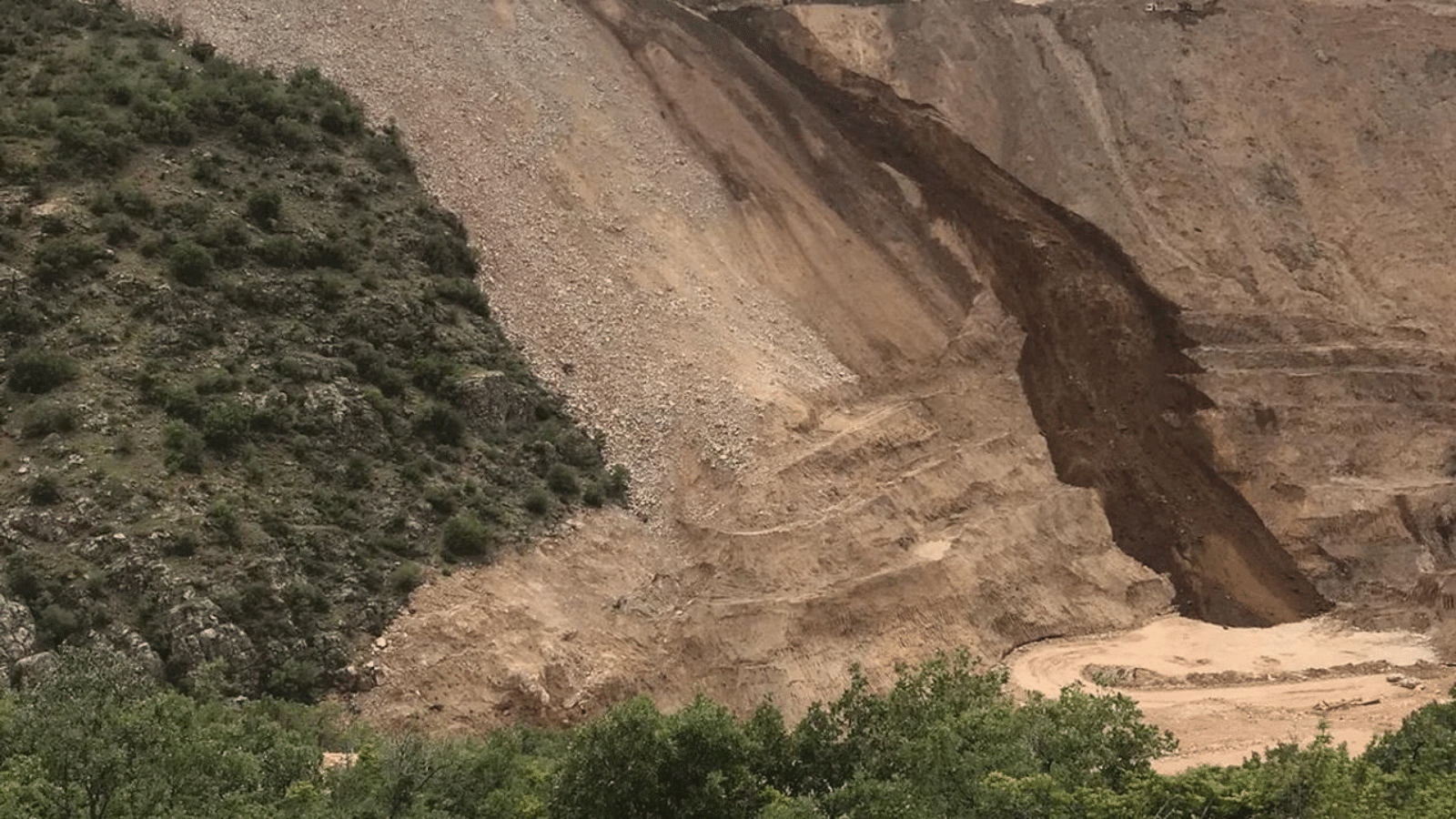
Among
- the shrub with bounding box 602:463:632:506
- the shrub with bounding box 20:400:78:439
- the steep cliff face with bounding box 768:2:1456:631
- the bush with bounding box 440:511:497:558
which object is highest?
the steep cliff face with bounding box 768:2:1456:631

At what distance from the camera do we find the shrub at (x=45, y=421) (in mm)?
29219

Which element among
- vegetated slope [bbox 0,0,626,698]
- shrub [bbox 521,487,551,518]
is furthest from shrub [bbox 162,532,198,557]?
shrub [bbox 521,487,551,518]

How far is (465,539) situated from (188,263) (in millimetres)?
9302

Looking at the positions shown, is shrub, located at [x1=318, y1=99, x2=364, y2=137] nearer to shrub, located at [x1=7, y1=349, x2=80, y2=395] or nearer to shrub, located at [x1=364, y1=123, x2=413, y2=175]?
shrub, located at [x1=364, y1=123, x2=413, y2=175]

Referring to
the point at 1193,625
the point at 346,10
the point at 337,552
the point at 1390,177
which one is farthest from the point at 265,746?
the point at 1390,177

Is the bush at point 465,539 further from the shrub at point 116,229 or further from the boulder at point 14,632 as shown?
the shrub at point 116,229

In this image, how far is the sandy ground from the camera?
103 ft

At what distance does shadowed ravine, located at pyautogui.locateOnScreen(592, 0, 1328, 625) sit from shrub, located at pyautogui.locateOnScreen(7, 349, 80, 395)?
20664 millimetres

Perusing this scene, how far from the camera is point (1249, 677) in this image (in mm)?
34438

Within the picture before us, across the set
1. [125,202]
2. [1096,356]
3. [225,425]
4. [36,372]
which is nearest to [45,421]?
[36,372]

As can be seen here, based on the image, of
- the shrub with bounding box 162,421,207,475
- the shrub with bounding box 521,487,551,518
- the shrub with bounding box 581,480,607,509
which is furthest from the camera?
the shrub with bounding box 581,480,607,509

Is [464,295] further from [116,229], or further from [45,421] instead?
[45,421]

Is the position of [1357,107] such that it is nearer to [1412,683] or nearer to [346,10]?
[1412,683]

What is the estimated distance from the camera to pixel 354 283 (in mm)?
35562
